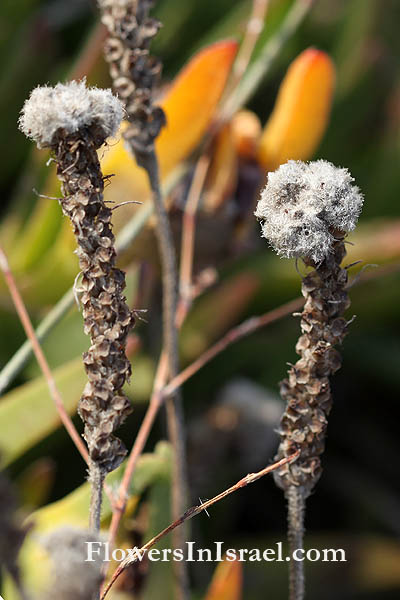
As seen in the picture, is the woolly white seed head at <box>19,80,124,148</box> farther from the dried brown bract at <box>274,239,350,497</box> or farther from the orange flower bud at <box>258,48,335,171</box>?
the orange flower bud at <box>258,48,335,171</box>

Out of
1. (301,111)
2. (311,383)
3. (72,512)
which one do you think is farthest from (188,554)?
(301,111)

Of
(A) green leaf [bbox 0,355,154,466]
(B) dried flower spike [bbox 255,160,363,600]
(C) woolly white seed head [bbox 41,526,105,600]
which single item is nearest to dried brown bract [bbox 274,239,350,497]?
(B) dried flower spike [bbox 255,160,363,600]

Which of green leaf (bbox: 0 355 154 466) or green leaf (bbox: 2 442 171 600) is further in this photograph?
green leaf (bbox: 0 355 154 466)

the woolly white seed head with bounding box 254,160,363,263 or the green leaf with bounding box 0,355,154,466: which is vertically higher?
the green leaf with bounding box 0,355,154,466

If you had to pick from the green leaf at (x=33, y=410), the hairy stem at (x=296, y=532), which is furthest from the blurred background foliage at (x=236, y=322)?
the hairy stem at (x=296, y=532)

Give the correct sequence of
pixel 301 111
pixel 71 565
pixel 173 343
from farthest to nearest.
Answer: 1. pixel 301 111
2. pixel 173 343
3. pixel 71 565

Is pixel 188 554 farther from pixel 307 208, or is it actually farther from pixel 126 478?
Result: pixel 307 208

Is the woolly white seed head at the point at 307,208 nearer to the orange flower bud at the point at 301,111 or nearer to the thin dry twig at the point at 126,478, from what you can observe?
the thin dry twig at the point at 126,478
